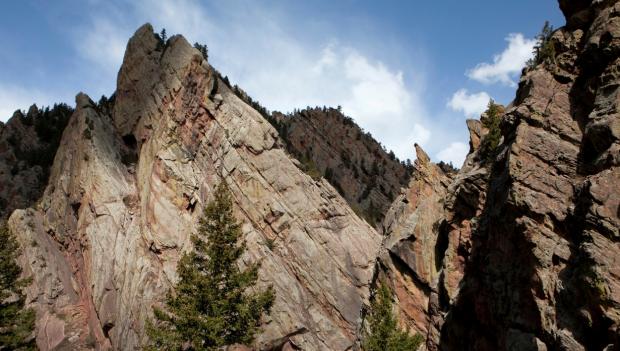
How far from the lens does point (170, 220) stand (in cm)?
4669

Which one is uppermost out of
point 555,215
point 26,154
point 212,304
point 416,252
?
point 26,154

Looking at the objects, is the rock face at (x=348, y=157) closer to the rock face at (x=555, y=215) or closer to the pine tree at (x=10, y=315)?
the pine tree at (x=10, y=315)

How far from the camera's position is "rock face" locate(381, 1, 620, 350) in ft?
48.3

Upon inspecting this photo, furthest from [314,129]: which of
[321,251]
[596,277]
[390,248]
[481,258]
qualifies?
[596,277]

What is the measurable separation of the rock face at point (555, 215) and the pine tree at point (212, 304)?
10440mm

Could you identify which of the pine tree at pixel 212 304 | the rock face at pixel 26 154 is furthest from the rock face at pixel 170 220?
the pine tree at pixel 212 304

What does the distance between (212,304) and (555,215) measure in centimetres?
1661

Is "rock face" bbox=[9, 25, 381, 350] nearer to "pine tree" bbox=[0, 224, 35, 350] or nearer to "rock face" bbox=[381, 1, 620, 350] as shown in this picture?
"pine tree" bbox=[0, 224, 35, 350]

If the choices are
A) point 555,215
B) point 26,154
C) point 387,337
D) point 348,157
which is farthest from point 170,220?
point 348,157

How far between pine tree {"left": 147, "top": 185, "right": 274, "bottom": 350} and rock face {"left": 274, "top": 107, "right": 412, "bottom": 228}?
41.3 m

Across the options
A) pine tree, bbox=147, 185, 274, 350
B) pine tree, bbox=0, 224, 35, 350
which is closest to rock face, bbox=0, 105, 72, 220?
pine tree, bbox=0, 224, 35, 350

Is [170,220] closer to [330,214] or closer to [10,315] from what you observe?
[330,214]

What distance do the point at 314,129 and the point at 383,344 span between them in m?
62.8

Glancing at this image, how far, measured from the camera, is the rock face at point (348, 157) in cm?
7581
